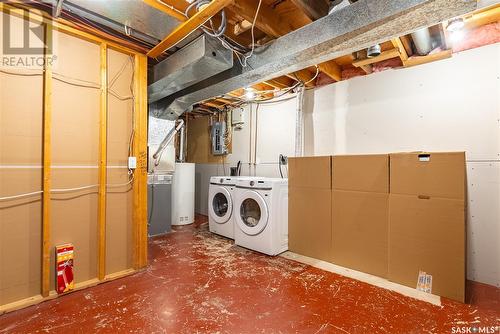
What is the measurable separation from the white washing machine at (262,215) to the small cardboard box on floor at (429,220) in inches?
46.8

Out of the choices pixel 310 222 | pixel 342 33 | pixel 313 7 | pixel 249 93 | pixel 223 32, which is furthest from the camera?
pixel 249 93

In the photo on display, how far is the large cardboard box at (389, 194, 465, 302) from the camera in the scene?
6.27ft

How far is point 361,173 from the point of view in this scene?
2.46 metres

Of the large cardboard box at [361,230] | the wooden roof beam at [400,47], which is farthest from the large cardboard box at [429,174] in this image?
the wooden roof beam at [400,47]

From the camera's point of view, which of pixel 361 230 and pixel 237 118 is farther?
pixel 237 118

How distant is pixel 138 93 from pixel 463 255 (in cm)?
324

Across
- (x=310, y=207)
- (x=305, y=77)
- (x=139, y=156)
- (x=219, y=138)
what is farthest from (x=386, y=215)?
(x=219, y=138)

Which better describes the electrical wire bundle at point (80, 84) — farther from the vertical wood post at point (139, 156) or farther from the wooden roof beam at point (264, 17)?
the wooden roof beam at point (264, 17)

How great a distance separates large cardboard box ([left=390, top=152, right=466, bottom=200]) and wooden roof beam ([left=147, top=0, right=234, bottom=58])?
6.47ft

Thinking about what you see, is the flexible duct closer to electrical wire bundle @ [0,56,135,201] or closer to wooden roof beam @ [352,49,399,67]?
wooden roof beam @ [352,49,399,67]

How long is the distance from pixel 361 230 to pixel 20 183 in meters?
3.04

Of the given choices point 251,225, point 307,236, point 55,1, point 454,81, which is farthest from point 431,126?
point 55,1

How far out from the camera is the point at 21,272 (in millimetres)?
1842

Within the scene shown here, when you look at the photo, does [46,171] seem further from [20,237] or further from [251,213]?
[251,213]
